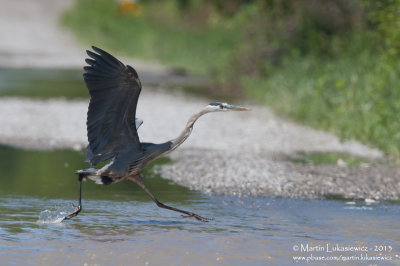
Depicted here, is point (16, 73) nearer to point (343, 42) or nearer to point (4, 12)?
point (343, 42)

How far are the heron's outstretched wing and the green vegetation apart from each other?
551cm

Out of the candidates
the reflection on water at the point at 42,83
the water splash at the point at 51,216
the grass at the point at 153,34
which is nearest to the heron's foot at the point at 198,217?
the water splash at the point at 51,216

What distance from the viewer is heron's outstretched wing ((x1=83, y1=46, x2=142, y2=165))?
25.0 feet

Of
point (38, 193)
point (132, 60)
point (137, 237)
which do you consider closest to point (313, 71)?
point (38, 193)

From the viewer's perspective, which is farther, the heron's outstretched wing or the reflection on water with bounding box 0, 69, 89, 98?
the reflection on water with bounding box 0, 69, 89, 98

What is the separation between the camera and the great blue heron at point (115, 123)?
763 cm

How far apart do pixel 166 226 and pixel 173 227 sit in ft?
0.23

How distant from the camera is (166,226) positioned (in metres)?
7.96

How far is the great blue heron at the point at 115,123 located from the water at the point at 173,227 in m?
0.39

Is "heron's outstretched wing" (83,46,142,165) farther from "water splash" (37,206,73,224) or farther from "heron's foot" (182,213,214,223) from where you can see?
"heron's foot" (182,213,214,223)

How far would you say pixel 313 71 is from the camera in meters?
17.8

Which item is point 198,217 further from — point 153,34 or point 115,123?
point 153,34

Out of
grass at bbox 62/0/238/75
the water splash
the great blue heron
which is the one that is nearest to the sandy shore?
the great blue heron

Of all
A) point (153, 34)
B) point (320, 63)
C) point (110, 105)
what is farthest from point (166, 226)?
point (153, 34)
